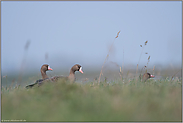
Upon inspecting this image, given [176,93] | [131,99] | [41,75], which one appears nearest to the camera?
[131,99]

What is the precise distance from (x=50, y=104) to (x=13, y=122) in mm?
612

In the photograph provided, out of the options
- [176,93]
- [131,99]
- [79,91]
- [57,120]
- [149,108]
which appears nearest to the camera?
[57,120]

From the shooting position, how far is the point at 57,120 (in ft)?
9.30

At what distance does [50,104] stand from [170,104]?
195 centimetres

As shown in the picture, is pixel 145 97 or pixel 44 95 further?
pixel 44 95

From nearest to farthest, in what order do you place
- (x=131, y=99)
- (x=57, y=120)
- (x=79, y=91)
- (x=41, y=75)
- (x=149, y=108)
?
(x=57, y=120)
(x=149, y=108)
(x=131, y=99)
(x=79, y=91)
(x=41, y=75)

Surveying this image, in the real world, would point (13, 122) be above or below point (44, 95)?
below

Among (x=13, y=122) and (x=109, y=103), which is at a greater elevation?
(x=109, y=103)

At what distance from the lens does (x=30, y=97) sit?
144 inches

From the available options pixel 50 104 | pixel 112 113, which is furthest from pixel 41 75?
pixel 112 113

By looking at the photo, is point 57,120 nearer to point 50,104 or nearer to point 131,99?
point 50,104

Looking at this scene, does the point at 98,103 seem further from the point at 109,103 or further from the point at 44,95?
the point at 44,95

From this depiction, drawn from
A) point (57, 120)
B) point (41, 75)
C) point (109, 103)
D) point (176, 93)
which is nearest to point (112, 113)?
point (109, 103)

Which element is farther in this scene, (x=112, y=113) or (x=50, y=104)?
(x=50, y=104)
